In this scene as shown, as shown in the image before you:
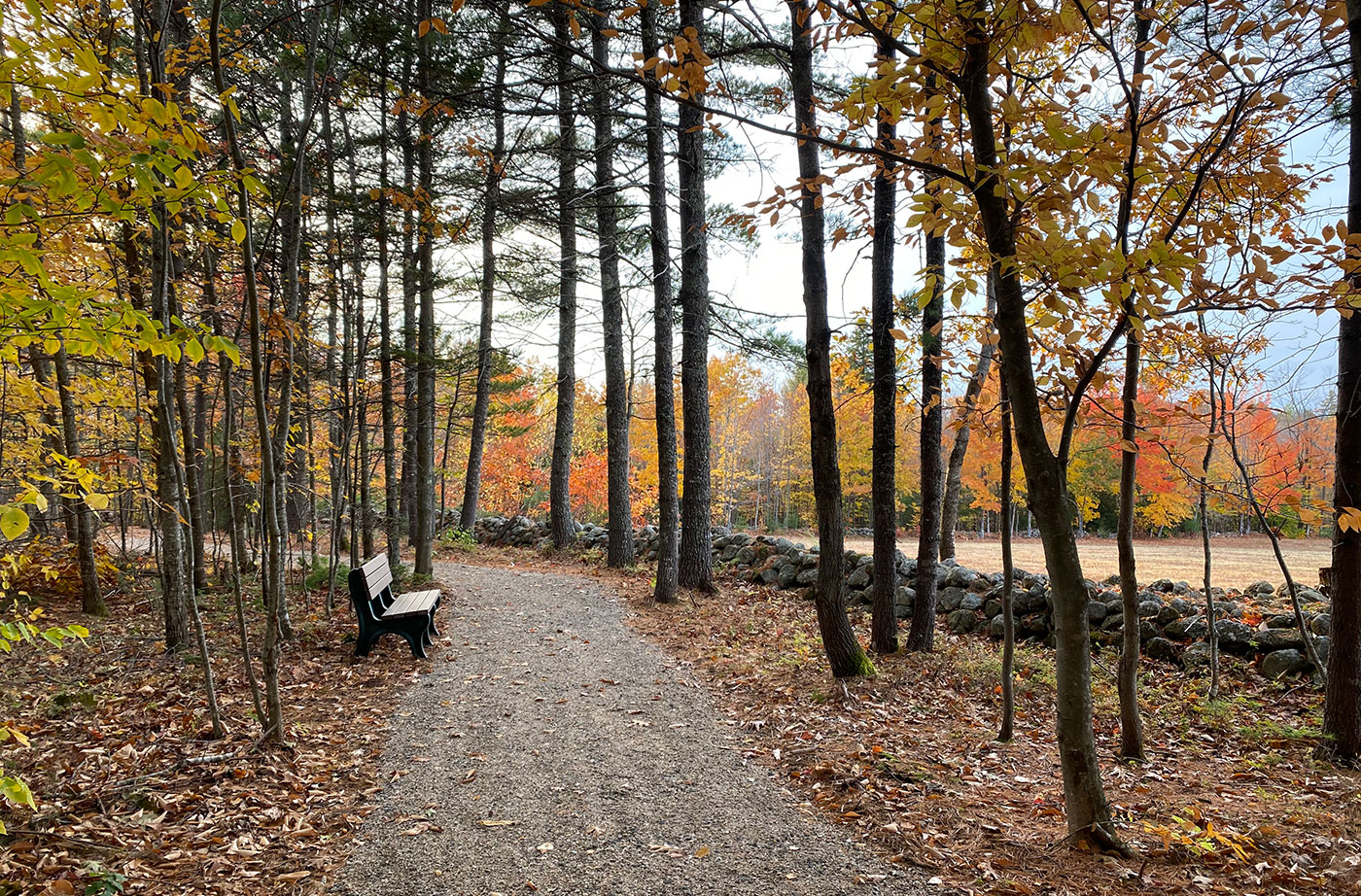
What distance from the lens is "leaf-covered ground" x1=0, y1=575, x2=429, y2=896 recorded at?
2.83 meters

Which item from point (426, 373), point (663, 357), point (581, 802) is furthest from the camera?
point (663, 357)

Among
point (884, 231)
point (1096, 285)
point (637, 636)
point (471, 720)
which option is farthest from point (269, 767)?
point (884, 231)

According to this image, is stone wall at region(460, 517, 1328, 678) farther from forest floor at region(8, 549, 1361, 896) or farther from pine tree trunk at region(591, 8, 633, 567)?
pine tree trunk at region(591, 8, 633, 567)

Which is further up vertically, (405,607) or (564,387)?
(564,387)

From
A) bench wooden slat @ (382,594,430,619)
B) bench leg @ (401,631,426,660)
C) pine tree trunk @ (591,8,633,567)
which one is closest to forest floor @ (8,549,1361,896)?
bench leg @ (401,631,426,660)

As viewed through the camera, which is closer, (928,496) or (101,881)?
(101,881)

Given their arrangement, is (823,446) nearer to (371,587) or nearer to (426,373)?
(371,587)

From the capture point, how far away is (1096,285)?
252 cm

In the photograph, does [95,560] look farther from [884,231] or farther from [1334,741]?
[1334,741]

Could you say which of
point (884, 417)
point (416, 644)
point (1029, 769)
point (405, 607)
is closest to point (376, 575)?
point (405, 607)

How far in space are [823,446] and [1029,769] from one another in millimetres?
2568

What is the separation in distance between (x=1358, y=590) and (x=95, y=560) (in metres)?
12.0

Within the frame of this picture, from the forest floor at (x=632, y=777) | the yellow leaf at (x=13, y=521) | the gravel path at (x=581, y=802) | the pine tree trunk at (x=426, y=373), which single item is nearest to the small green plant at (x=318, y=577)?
the pine tree trunk at (x=426, y=373)

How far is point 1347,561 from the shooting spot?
440 cm
